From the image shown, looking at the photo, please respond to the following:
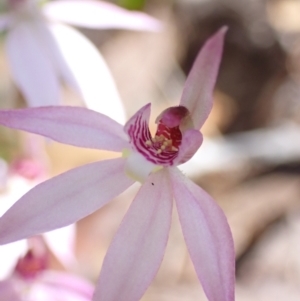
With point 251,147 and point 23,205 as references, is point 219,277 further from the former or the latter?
point 251,147

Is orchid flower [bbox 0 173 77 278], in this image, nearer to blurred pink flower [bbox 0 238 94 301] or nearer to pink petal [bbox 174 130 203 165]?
blurred pink flower [bbox 0 238 94 301]

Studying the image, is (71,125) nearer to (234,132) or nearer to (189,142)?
(189,142)

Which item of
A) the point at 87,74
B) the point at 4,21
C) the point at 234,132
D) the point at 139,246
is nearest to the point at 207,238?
the point at 139,246

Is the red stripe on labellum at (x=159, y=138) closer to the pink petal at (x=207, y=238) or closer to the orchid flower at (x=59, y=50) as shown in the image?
the pink petal at (x=207, y=238)

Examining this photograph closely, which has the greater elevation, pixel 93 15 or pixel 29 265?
pixel 93 15

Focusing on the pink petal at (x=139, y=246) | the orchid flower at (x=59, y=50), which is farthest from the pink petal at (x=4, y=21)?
the pink petal at (x=139, y=246)

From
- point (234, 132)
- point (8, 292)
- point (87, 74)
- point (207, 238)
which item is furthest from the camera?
point (234, 132)

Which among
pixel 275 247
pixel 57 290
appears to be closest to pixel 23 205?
pixel 57 290

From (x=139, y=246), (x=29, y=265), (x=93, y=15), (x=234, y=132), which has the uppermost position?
(x=234, y=132)
